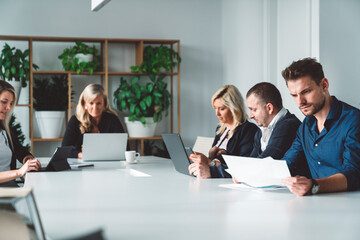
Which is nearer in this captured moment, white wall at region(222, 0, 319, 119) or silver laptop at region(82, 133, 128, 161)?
silver laptop at region(82, 133, 128, 161)

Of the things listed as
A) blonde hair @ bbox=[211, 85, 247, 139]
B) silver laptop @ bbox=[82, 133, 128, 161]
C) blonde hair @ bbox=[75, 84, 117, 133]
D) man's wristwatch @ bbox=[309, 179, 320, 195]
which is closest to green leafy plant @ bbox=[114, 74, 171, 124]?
blonde hair @ bbox=[75, 84, 117, 133]

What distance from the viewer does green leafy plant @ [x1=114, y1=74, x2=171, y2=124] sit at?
5582 millimetres

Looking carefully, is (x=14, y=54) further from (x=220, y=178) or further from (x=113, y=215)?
(x=113, y=215)

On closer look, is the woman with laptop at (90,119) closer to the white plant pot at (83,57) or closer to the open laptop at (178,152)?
the white plant pot at (83,57)

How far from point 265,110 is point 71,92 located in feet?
11.9

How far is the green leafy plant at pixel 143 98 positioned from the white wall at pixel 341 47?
2.21m

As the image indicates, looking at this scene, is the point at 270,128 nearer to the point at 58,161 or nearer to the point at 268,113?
the point at 268,113

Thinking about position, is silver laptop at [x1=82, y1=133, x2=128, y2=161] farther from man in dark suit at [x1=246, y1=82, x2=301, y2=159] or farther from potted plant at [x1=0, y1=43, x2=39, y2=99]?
potted plant at [x1=0, y1=43, x2=39, y2=99]

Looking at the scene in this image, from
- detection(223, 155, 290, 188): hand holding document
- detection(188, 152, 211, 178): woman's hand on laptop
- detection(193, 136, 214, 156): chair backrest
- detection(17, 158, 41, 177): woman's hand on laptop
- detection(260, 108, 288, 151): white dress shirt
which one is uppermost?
detection(260, 108, 288, 151): white dress shirt

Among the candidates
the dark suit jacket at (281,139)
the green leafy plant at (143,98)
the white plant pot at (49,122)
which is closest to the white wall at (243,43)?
the green leafy plant at (143,98)

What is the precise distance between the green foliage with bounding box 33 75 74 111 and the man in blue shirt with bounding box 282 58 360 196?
12.8ft

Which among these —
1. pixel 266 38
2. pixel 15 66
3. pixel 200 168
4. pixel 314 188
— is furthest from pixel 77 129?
pixel 314 188

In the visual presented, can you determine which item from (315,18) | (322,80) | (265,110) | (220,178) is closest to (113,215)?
(220,178)

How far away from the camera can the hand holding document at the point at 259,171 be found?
185 cm
